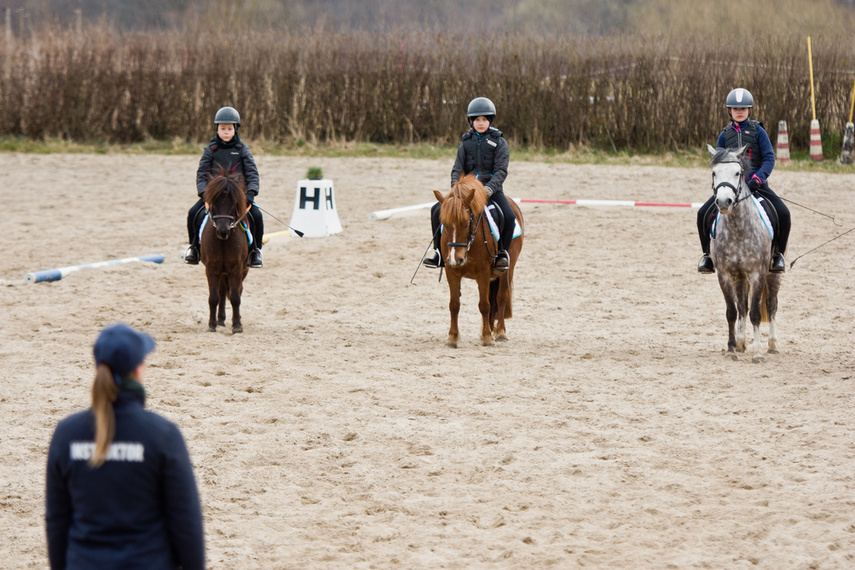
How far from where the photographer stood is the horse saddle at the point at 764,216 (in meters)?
7.79

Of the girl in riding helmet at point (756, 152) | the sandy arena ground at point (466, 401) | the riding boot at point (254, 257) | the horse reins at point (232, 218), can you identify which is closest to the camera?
the sandy arena ground at point (466, 401)

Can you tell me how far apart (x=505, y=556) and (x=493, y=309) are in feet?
15.2

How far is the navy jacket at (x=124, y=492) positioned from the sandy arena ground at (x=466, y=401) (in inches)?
65.4

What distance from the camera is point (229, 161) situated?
28.8 feet

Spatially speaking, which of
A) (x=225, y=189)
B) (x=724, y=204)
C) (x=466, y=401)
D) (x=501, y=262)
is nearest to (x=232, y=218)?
(x=225, y=189)

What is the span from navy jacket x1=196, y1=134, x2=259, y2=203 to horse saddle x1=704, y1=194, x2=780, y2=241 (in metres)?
4.17

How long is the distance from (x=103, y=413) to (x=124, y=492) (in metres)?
0.24

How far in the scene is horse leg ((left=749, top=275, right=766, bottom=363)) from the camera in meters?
7.77

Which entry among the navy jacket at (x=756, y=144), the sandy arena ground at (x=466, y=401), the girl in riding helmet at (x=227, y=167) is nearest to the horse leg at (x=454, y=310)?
the sandy arena ground at (x=466, y=401)

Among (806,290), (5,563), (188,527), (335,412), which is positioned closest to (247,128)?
(806,290)

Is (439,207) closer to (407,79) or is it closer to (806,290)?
(806,290)

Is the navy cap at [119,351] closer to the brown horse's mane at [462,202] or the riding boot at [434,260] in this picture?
the brown horse's mane at [462,202]

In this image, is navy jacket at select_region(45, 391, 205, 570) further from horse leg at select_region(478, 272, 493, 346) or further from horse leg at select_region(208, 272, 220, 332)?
horse leg at select_region(208, 272, 220, 332)

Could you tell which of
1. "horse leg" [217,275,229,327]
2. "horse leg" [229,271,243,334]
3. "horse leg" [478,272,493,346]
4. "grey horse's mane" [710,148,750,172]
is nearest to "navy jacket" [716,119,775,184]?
"grey horse's mane" [710,148,750,172]
